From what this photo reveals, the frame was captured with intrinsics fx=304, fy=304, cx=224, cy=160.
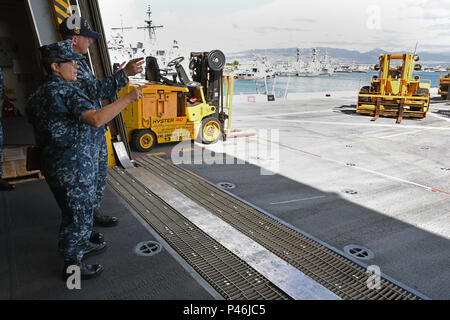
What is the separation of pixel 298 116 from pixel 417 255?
11.4m

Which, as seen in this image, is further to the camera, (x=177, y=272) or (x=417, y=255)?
(x=417, y=255)

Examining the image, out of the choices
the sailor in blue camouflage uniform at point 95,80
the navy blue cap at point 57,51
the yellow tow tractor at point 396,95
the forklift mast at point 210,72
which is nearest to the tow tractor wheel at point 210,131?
the forklift mast at point 210,72

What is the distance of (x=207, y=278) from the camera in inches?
124

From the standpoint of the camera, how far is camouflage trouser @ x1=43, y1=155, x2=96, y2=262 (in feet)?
9.08

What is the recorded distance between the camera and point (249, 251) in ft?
12.0

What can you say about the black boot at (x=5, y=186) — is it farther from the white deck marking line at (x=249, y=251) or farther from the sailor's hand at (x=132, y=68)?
the sailor's hand at (x=132, y=68)

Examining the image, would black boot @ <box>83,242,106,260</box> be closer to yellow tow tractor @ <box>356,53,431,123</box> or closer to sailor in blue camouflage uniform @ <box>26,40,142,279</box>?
sailor in blue camouflage uniform @ <box>26,40,142,279</box>

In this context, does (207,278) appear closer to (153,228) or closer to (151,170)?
(153,228)

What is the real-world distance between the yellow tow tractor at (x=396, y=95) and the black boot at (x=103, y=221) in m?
13.2

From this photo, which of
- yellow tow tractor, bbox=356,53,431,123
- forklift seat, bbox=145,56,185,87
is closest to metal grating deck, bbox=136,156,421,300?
forklift seat, bbox=145,56,185,87

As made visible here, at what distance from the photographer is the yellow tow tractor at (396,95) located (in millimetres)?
14086

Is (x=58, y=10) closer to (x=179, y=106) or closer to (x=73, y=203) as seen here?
(x=179, y=106)
